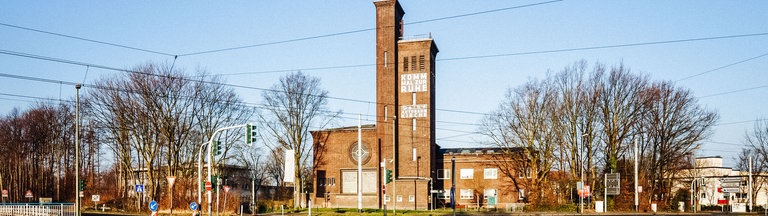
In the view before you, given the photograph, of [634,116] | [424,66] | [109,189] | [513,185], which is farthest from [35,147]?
[634,116]

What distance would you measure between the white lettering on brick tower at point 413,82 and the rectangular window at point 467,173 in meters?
13.4

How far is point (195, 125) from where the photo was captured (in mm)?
60719

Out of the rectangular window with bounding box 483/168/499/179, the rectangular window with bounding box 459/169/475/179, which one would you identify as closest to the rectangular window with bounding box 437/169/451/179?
the rectangular window with bounding box 459/169/475/179

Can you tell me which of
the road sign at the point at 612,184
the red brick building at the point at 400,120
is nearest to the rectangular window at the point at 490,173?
the red brick building at the point at 400,120

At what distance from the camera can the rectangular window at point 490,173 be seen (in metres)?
78.4

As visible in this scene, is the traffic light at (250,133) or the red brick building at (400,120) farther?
the red brick building at (400,120)

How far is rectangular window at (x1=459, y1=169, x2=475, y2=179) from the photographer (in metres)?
79.5

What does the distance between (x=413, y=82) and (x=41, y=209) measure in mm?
41493

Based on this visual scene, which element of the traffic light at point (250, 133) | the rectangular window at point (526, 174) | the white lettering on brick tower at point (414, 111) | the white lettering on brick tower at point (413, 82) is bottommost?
the rectangular window at point (526, 174)

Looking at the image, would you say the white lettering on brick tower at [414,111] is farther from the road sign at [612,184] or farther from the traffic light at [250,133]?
the traffic light at [250,133]

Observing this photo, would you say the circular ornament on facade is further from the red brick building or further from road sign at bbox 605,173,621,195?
road sign at bbox 605,173,621,195

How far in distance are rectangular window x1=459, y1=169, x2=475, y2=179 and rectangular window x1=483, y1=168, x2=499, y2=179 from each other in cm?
146

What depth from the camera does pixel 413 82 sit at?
72.4m

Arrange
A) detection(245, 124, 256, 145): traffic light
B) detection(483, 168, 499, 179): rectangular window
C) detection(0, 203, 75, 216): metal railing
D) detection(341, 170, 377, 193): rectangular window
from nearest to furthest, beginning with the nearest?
detection(245, 124, 256, 145): traffic light
detection(0, 203, 75, 216): metal railing
detection(341, 170, 377, 193): rectangular window
detection(483, 168, 499, 179): rectangular window
